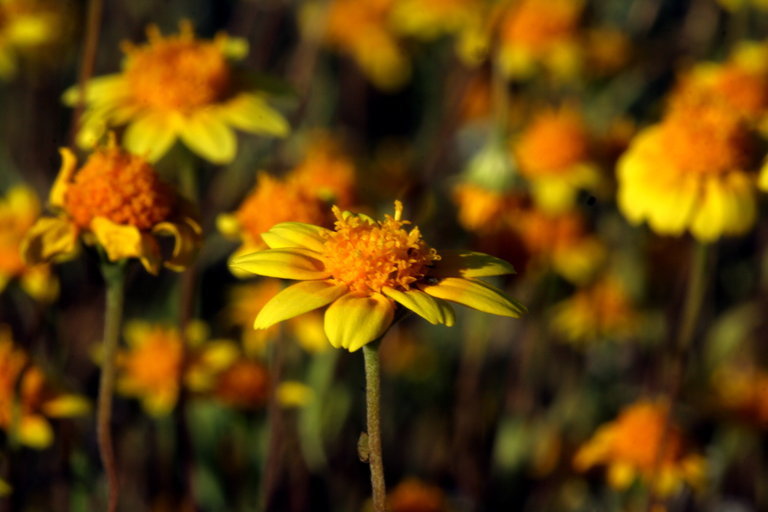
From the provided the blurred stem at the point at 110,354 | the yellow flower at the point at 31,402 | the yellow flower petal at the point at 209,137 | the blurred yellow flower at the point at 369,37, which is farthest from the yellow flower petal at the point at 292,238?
the blurred yellow flower at the point at 369,37

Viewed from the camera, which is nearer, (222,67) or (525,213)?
(222,67)

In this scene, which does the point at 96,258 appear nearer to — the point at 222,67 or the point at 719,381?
the point at 222,67

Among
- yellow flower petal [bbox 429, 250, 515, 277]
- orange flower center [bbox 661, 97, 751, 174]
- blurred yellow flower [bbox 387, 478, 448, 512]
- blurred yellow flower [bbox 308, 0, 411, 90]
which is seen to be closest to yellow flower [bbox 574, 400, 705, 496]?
blurred yellow flower [bbox 387, 478, 448, 512]

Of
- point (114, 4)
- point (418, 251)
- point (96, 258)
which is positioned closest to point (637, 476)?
point (418, 251)

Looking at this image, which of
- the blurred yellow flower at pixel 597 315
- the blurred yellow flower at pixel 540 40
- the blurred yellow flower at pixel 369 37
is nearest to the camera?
the blurred yellow flower at pixel 597 315

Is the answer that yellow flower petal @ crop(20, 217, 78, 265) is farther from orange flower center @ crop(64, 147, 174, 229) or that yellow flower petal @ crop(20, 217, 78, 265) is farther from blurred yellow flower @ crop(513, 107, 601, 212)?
blurred yellow flower @ crop(513, 107, 601, 212)

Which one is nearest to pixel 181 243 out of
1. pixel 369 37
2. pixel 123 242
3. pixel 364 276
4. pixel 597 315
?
pixel 123 242

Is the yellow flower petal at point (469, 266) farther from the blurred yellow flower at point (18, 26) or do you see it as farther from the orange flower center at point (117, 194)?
the blurred yellow flower at point (18, 26)

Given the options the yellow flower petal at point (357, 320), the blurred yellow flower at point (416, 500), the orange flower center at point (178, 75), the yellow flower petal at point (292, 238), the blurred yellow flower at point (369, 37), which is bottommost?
the blurred yellow flower at point (416, 500)
